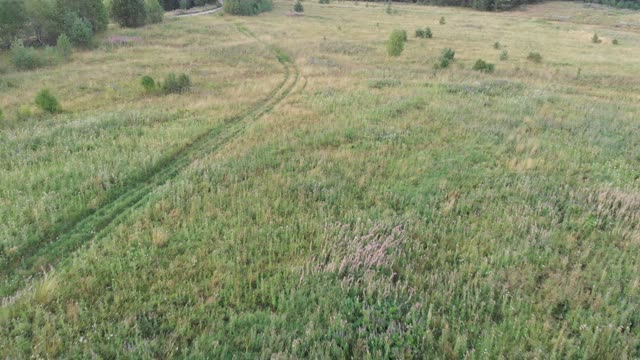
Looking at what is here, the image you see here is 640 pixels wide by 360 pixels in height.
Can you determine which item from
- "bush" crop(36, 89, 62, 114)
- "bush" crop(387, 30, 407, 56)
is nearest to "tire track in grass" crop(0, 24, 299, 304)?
"bush" crop(36, 89, 62, 114)

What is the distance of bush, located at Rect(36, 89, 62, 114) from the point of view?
16.6 m

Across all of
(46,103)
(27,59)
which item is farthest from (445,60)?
(27,59)

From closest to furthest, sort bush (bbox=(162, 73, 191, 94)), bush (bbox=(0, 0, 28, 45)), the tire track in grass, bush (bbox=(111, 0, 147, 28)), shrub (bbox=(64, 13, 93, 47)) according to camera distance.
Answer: the tire track in grass < bush (bbox=(162, 73, 191, 94)) < bush (bbox=(0, 0, 28, 45)) < shrub (bbox=(64, 13, 93, 47)) < bush (bbox=(111, 0, 147, 28))

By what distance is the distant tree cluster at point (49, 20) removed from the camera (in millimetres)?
35625

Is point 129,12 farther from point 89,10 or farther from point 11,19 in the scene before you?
point 11,19

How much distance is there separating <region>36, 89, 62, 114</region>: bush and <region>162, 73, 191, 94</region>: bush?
502 centimetres

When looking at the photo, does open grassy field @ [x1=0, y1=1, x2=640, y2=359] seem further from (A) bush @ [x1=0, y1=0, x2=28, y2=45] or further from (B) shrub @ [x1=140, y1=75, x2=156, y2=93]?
(A) bush @ [x1=0, y1=0, x2=28, y2=45]

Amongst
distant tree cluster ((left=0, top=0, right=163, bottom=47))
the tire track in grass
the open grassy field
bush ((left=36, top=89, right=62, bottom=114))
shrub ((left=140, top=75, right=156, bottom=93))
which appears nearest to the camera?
the open grassy field

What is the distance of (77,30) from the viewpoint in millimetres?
36344

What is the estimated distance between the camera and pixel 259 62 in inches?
1198

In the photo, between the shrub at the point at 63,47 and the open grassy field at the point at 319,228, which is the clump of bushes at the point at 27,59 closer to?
the shrub at the point at 63,47

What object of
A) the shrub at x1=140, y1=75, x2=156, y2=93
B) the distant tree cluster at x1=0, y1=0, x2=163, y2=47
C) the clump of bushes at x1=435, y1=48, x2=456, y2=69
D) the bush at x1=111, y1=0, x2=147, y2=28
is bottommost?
the shrub at x1=140, y1=75, x2=156, y2=93

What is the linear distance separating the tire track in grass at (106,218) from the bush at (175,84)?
6.91m

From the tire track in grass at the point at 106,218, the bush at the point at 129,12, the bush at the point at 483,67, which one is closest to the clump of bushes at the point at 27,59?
the bush at the point at 129,12
